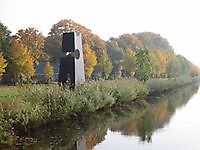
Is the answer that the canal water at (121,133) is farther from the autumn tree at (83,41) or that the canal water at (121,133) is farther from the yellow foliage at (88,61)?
the autumn tree at (83,41)

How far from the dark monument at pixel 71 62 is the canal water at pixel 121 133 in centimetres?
241

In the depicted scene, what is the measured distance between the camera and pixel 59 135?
1262cm

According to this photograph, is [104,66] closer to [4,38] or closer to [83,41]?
[83,41]

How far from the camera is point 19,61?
112 feet

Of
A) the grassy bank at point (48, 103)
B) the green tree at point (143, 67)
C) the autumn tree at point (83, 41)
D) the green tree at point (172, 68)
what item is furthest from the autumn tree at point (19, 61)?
the green tree at point (172, 68)

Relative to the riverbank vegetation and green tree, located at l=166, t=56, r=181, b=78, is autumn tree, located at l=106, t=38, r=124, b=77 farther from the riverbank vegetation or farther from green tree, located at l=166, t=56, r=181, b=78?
green tree, located at l=166, t=56, r=181, b=78

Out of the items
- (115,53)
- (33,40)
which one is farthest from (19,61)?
(115,53)

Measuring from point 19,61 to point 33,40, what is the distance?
234 inches

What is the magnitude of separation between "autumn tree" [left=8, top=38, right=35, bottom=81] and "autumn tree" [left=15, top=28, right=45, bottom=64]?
12.4 feet

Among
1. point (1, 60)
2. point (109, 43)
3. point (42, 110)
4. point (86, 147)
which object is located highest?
point (109, 43)

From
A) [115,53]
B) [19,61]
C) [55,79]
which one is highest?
[115,53]

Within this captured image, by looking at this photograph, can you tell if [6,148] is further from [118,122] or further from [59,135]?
[118,122]

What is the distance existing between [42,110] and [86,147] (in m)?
3.11

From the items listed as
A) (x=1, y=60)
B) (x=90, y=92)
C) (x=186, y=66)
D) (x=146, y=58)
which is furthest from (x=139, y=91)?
(x=186, y=66)
